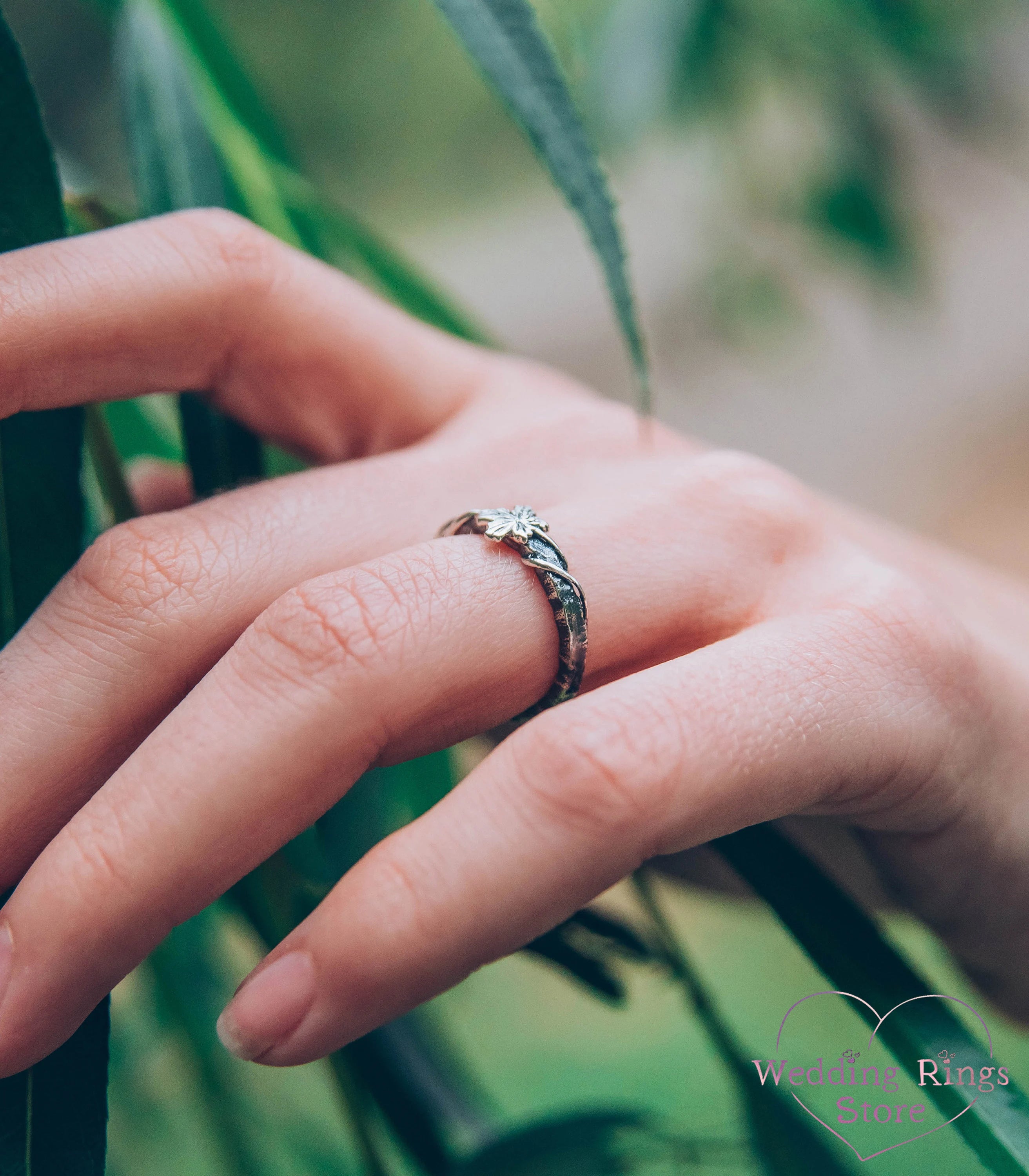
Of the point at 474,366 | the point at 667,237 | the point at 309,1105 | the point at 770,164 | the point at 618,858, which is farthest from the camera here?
the point at 667,237

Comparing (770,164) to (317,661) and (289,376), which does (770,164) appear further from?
(317,661)

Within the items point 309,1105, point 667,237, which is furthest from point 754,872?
point 667,237

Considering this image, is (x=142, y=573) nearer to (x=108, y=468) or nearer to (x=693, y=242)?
(x=108, y=468)

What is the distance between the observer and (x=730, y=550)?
528 millimetres

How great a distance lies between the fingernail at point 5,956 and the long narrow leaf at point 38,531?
70mm

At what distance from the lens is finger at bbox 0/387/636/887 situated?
17.0 inches

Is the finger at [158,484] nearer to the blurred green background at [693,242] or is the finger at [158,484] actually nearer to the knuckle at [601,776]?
the blurred green background at [693,242]

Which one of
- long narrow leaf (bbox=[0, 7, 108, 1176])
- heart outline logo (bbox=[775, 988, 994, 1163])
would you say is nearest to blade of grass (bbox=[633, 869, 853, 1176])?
heart outline logo (bbox=[775, 988, 994, 1163])

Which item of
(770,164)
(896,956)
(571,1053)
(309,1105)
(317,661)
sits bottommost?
(571,1053)

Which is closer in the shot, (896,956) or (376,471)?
(896,956)

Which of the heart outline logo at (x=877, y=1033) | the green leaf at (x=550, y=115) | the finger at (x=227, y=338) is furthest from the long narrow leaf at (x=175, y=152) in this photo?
the heart outline logo at (x=877, y=1033)

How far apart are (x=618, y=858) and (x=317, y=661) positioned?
165 millimetres

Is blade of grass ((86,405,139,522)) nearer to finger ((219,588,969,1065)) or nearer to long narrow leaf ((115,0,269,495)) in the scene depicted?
long narrow leaf ((115,0,269,495))

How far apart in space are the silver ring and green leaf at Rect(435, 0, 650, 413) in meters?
0.09
